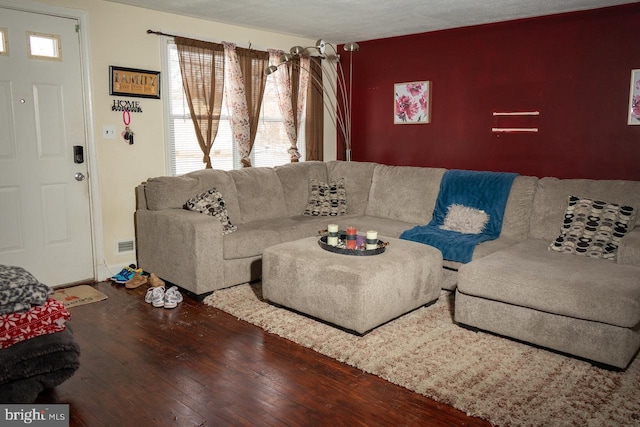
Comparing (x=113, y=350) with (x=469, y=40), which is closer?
(x=113, y=350)

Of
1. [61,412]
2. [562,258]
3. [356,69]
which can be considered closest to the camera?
[61,412]

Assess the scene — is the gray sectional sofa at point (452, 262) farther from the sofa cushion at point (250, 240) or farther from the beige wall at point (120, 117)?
the beige wall at point (120, 117)

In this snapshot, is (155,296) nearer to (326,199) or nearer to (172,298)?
(172,298)

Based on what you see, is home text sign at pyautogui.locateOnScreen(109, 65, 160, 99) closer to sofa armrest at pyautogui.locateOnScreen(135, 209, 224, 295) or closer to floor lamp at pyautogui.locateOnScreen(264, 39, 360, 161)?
sofa armrest at pyautogui.locateOnScreen(135, 209, 224, 295)

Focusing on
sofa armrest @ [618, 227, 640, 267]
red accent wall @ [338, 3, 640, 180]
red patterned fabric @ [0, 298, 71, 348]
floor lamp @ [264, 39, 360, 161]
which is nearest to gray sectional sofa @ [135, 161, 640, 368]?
sofa armrest @ [618, 227, 640, 267]

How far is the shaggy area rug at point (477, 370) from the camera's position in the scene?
7.76 feet

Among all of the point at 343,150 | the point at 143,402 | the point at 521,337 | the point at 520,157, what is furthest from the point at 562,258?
the point at 343,150

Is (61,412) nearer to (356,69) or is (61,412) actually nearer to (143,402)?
(143,402)

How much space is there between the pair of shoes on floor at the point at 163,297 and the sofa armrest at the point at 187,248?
0.13 m

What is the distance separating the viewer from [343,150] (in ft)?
21.2

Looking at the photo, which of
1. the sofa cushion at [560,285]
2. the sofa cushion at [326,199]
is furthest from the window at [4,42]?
the sofa cushion at [560,285]

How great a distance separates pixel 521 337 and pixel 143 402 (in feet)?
6.90

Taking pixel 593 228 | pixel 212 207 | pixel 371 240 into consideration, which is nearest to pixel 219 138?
pixel 212 207

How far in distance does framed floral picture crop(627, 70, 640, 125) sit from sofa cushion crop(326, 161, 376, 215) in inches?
89.5
